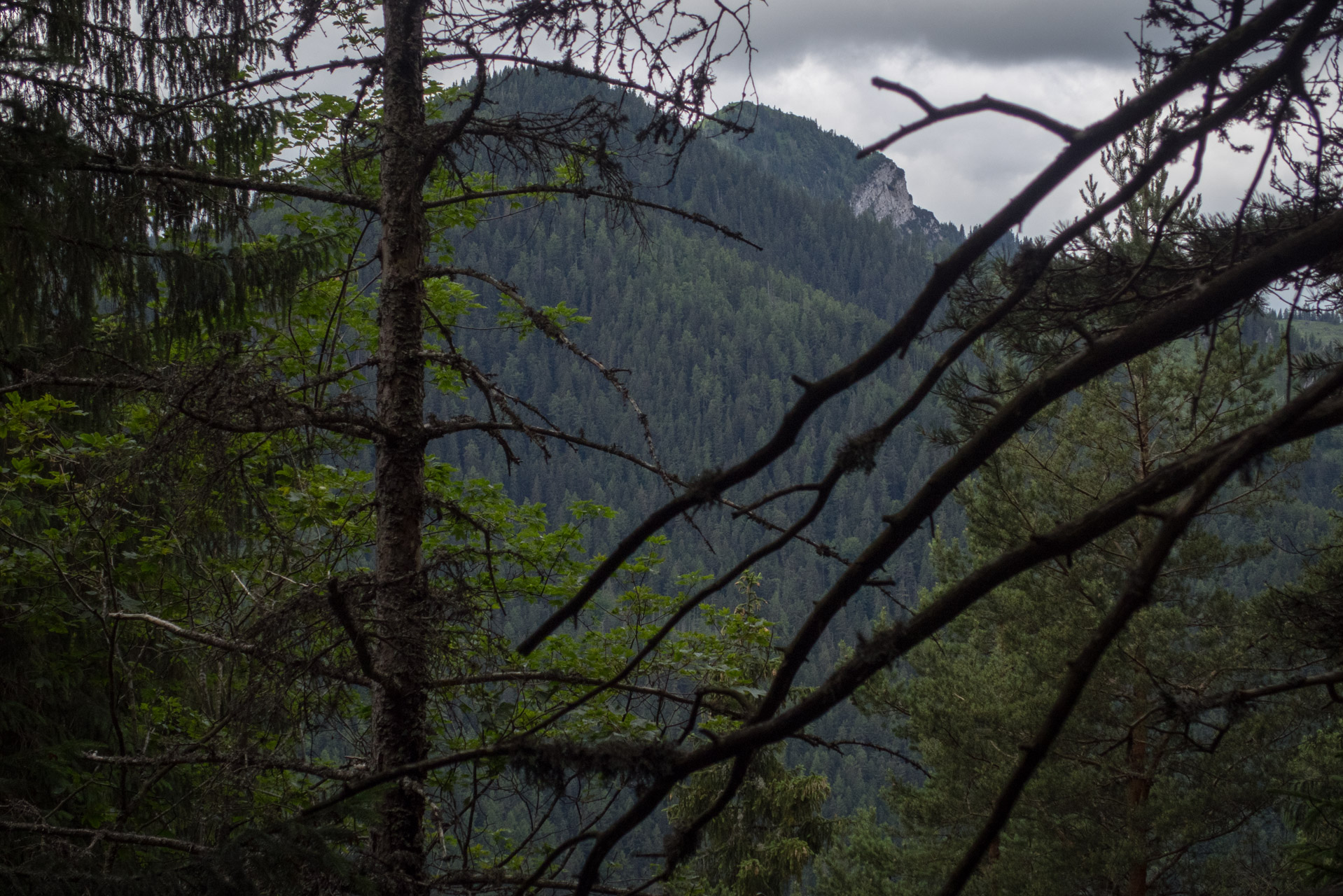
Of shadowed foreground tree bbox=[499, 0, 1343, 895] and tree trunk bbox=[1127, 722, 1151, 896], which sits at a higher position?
shadowed foreground tree bbox=[499, 0, 1343, 895]

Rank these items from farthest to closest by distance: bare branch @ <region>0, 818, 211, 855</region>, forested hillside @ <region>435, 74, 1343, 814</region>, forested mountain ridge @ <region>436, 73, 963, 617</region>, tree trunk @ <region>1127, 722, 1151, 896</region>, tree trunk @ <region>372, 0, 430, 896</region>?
forested mountain ridge @ <region>436, 73, 963, 617</region> < forested hillside @ <region>435, 74, 1343, 814</region> < tree trunk @ <region>1127, 722, 1151, 896</region> < tree trunk @ <region>372, 0, 430, 896</region> < bare branch @ <region>0, 818, 211, 855</region>

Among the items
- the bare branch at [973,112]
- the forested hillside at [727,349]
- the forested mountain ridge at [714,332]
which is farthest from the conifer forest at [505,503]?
the forested mountain ridge at [714,332]

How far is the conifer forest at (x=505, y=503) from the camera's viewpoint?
104 cm

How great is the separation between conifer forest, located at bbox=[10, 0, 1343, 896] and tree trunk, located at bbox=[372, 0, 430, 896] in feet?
0.06

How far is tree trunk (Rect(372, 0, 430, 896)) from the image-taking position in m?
3.38

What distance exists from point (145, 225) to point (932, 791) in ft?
39.5

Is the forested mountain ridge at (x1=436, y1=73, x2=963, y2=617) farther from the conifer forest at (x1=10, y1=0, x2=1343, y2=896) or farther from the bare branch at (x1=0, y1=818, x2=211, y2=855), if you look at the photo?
the bare branch at (x1=0, y1=818, x2=211, y2=855)

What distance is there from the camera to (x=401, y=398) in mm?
3688

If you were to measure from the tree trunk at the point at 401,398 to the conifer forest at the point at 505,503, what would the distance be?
2 centimetres

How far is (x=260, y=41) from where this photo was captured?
14.7ft

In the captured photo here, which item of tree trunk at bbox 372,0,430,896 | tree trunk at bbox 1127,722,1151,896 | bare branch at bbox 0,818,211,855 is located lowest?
tree trunk at bbox 1127,722,1151,896

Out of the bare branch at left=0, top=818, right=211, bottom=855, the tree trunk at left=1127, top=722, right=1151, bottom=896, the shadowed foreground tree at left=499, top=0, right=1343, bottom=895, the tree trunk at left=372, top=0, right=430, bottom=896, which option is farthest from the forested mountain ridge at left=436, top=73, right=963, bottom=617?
the shadowed foreground tree at left=499, top=0, right=1343, bottom=895

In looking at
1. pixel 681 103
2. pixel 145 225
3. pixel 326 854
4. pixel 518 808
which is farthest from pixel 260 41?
pixel 518 808

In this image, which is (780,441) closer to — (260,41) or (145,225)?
(145,225)
